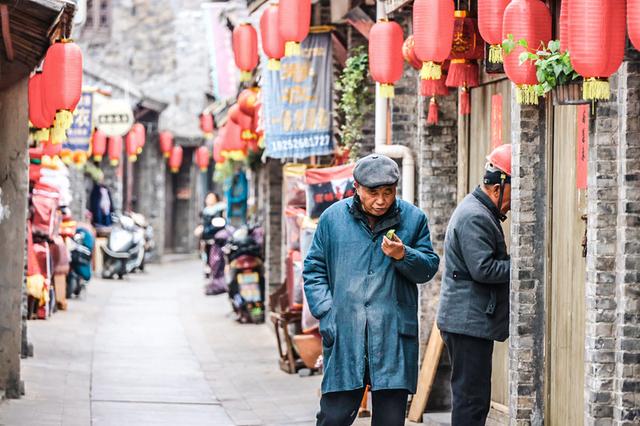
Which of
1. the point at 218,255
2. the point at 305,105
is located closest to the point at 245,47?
the point at 305,105

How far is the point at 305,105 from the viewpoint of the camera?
53.3 feet

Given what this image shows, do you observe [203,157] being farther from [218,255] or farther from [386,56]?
[386,56]

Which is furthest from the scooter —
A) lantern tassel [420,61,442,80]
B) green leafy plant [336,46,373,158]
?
lantern tassel [420,61,442,80]

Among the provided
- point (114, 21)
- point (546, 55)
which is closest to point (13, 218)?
point (546, 55)

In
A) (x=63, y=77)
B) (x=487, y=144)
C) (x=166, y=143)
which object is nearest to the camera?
(x=487, y=144)

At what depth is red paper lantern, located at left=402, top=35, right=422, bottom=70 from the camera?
1158 centimetres

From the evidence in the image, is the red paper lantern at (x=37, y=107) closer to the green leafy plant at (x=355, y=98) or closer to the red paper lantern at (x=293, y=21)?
the red paper lantern at (x=293, y=21)

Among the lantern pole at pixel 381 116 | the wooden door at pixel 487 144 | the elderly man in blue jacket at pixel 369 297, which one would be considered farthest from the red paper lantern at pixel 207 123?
the elderly man in blue jacket at pixel 369 297

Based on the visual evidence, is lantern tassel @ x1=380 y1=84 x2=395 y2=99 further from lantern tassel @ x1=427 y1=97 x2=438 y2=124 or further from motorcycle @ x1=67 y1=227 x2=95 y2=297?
motorcycle @ x1=67 y1=227 x2=95 y2=297

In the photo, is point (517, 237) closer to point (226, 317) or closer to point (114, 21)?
point (226, 317)

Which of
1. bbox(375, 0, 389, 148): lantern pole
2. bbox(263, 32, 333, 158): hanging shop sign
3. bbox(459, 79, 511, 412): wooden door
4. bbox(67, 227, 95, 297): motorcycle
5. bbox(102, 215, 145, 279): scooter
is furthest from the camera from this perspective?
bbox(102, 215, 145, 279): scooter

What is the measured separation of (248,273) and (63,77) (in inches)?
399

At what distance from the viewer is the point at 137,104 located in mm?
43125

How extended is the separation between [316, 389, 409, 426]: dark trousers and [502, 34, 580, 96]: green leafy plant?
1.83 meters
